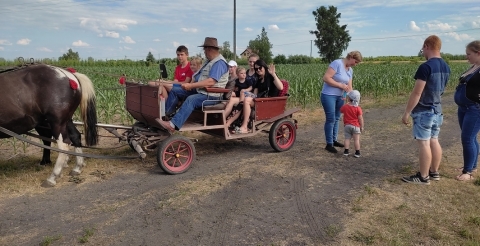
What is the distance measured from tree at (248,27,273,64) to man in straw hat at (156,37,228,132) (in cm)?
4088

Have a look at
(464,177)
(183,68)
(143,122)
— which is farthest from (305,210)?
(183,68)

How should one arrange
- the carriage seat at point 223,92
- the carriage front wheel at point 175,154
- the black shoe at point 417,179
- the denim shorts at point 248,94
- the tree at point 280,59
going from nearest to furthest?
the black shoe at point 417,179 < the carriage front wheel at point 175,154 < the carriage seat at point 223,92 < the denim shorts at point 248,94 < the tree at point 280,59

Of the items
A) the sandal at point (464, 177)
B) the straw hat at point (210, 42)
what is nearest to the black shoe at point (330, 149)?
the sandal at point (464, 177)

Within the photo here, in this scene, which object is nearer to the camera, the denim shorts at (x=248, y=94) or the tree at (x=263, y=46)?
the denim shorts at (x=248, y=94)

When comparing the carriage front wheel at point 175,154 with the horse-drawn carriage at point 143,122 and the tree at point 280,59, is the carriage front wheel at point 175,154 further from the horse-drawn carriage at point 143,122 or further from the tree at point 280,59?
the tree at point 280,59

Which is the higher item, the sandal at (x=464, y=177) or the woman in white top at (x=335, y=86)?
the woman in white top at (x=335, y=86)

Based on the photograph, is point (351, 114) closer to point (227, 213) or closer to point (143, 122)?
point (227, 213)

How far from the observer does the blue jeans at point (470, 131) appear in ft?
17.2

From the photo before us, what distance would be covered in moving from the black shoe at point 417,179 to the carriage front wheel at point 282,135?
7.52 ft

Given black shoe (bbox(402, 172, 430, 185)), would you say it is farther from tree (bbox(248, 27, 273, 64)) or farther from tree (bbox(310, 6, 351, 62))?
tree (bbox(310, 6, 351, 62))

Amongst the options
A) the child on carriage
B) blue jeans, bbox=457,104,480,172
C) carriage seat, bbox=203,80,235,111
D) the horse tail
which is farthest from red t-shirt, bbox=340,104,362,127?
the horse tail

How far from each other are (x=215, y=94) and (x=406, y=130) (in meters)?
4.99

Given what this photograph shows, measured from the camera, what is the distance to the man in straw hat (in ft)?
18.5

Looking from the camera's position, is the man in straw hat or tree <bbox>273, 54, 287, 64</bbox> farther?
tree <bbox>273, 54, 287, 64</bbox>
